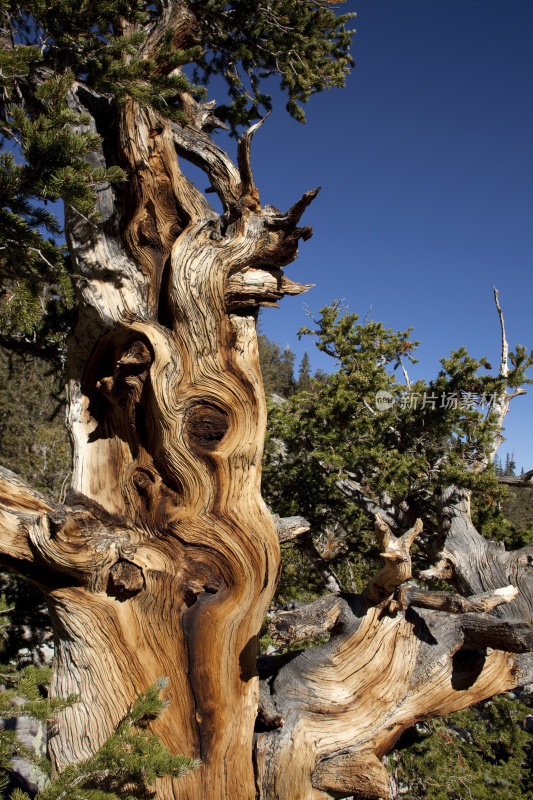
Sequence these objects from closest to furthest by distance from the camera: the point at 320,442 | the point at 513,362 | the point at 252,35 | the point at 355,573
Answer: the point at 252,35 < the point at 513,362 < the point at 320,442 < the point at 355,573

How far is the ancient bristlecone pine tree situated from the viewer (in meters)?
2.79

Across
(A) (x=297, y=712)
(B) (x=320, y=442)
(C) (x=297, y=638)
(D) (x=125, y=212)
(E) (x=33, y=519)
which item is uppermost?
(D) (x=125, y=212)

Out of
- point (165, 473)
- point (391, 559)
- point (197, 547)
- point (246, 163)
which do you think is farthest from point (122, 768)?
point (246, 163)

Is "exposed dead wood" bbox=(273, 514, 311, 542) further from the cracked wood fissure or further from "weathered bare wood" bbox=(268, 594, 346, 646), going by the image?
"weathered bare wood" bbox=(268, 594, 346, 646)

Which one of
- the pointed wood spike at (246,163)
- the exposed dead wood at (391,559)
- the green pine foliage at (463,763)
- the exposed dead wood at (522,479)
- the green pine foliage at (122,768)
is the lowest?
the green pine foliage at (463,763)

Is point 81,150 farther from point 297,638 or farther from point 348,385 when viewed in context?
point 348,385

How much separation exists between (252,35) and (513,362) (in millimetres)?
4998

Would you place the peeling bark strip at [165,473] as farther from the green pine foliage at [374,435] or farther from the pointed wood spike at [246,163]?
the green pine foliage at [374,435]

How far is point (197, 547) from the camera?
123 inches

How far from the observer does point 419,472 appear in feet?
19.1

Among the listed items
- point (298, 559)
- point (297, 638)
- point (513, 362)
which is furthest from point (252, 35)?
point (298, 559)

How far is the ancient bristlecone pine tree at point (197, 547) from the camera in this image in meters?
2.79

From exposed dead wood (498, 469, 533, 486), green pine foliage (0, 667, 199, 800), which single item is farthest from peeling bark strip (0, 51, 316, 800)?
exposed dead wood (498, 469, 533, 486)

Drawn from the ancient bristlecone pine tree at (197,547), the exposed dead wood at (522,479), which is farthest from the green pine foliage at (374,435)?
the ancient bristlecone pine tree at (197,547)
